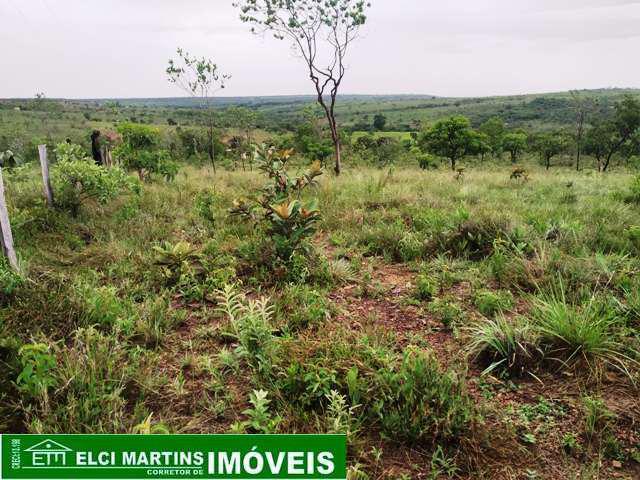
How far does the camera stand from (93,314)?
10.5ft

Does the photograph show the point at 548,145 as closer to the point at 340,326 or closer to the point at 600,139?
the point at 600,139

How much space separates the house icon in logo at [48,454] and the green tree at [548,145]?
46286mm

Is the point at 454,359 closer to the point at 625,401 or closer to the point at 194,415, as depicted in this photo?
the point at 625,401

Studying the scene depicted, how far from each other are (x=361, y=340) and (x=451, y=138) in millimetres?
40036

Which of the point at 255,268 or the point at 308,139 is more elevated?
the point at 308,139

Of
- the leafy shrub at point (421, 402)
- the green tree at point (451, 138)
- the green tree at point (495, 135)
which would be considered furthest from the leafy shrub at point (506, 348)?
the green tree at point (495, 135)

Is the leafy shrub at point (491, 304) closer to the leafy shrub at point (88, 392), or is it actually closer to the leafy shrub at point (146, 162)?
the leafy shrub at point (88, 392)

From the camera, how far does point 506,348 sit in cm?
277

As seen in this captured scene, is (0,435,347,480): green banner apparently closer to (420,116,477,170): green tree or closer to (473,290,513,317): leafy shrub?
(473,290,513,317): leafy shrub

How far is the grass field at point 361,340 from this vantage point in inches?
84.7

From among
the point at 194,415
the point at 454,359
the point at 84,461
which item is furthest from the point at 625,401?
the point at 84,461

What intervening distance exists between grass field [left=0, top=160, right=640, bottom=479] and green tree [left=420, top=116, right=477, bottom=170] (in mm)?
36087

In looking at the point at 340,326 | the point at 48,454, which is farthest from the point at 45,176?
the point at 340,326

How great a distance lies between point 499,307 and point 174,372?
101 inches
